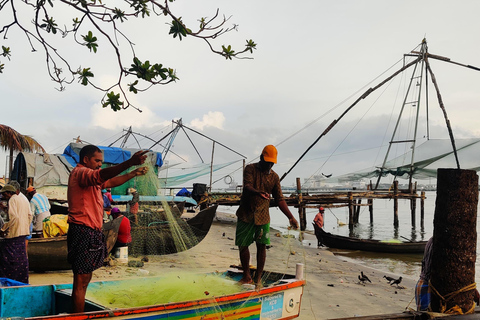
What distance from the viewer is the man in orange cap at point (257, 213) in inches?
172

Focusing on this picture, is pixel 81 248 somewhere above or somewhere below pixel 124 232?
above

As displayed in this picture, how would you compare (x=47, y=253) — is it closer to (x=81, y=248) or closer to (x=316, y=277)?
(x=81, y=248)

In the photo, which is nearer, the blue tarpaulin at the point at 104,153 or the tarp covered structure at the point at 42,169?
the tarp covered structure at the point at 42,169

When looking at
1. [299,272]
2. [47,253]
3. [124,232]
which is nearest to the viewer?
[299,272]

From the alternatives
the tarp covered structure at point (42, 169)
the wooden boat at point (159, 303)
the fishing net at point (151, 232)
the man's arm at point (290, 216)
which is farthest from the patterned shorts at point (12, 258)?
the tarp covered structure at point (42, 169)

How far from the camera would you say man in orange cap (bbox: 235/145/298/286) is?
14.3ft

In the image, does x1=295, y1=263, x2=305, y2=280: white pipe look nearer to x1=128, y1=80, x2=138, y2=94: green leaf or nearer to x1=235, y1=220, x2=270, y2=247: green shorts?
x1=235, y1=220, x2=270, y2=247: green shorts

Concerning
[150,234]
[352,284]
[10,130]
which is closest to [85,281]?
[150,234]

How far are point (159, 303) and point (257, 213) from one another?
132 cm

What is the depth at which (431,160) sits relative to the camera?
59.3 ft

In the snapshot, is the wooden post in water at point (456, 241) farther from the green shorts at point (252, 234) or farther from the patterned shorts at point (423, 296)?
the green shorts at point (252, 234)

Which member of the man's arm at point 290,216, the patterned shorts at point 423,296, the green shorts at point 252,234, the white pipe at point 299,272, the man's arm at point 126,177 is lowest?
the patterned shorts at point 423,296

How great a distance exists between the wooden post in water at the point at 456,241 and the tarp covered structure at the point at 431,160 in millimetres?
14491

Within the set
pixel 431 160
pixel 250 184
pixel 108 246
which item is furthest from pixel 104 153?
pixel 431 160
